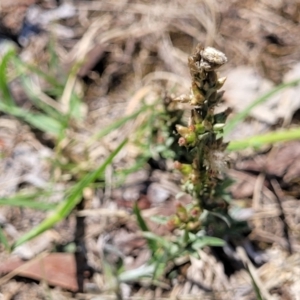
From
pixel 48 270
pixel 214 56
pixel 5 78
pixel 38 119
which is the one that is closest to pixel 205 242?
pixel 48 270

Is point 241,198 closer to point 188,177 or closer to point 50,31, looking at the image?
point 188,177

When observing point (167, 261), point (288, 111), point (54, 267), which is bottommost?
point (54, 267)

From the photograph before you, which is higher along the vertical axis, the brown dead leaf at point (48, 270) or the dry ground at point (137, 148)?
the dry ground at point (137, 148)

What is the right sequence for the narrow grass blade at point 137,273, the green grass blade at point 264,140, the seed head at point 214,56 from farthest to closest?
the green grass blade at point 264,140 < the narrow grass blade at point 137,273 < the seed head at point 214,56

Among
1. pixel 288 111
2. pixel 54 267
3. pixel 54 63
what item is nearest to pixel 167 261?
pixel 54 267

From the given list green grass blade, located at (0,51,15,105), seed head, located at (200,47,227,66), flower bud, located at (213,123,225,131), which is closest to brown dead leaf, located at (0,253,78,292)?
green grass blade, located at (0,51,15,105)

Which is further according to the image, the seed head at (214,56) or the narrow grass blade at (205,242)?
the narrow grass blade at (205,242)

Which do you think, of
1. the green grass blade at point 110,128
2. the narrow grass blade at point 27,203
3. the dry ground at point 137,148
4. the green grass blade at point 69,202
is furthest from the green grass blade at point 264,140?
the narrow grass blade at point 27,203

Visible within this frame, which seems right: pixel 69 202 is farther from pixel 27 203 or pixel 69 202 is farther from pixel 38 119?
pixel 38 119

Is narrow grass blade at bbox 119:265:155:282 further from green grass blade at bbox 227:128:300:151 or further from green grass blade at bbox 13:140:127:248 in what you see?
green grass blade at bbox 227:128:300:151

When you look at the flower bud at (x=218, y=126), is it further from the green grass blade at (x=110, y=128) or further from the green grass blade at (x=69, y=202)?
the green grass blade at (x=110, y=128)

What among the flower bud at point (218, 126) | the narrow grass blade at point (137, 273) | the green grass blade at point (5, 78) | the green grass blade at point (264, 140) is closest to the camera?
the flower bud at point (218, 126)
